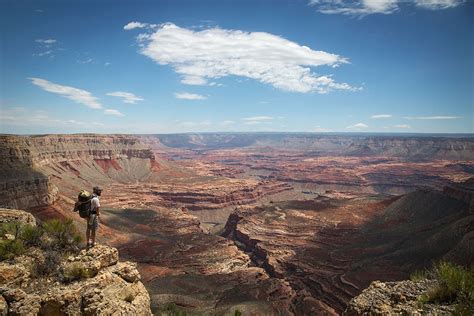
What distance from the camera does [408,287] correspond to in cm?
1543

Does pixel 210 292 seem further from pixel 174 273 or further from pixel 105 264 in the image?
pixel 105 264

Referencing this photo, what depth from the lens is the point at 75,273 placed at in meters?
12.5

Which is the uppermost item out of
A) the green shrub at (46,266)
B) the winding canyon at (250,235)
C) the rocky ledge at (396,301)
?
the green shrub at (46,266)

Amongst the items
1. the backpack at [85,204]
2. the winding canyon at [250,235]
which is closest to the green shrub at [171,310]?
the winding canyon at [250,235]

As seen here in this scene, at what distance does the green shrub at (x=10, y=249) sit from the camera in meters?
13.3

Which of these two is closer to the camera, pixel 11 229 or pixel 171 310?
pixel 11 229

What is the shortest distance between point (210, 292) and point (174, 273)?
10143mm

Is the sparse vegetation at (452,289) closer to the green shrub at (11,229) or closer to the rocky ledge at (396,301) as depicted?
the rocky ledge at (396,301)

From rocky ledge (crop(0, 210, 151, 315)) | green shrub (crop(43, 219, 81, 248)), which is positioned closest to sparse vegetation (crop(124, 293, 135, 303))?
rocky ledge (crop(0, 210, 151, 315))

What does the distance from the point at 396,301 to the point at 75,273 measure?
39.8ft

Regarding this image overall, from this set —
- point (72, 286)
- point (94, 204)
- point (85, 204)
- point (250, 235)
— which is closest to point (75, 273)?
point (72, 286)

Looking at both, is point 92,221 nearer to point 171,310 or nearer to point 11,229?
point 11,229

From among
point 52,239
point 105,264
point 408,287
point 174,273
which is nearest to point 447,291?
point 408,287

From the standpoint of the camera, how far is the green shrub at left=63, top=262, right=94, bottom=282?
40.9ft
